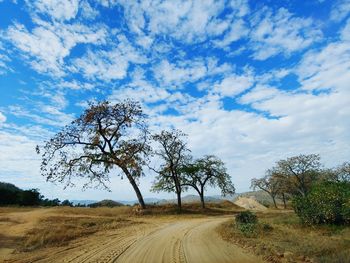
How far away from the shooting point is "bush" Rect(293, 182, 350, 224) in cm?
2053

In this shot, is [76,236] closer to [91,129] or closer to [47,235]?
[47,235]

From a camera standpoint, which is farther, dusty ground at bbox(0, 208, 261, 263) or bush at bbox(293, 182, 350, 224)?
bush at bbox(293, 182, 350, 224)

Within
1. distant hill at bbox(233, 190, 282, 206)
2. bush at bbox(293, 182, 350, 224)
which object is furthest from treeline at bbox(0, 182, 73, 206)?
distant hill at bbox(233, 190, 282, 206)

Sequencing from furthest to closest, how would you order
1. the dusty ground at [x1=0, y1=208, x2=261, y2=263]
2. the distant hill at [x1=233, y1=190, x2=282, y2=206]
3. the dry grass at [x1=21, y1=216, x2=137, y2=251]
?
the distant hill at [x1=233, y1=190, x2=282, y2=206], the dry grass at [x1=21, y1=216, x2=137, y2=251], the dusty ground at [x1=0, y1=208, x2=261, y2=263]

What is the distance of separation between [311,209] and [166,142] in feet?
75.4

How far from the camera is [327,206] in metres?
20.9

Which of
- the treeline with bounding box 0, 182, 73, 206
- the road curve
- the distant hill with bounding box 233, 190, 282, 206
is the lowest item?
the road curve

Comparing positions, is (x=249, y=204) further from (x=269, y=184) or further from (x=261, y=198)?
(x=261, y=198)

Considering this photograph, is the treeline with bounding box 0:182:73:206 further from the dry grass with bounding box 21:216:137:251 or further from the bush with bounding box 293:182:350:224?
the bush with bounding box 293:182:350:224

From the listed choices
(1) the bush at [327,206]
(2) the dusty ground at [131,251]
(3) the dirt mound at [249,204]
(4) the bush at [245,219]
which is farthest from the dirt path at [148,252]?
(3) the dirt mound at [249,204]

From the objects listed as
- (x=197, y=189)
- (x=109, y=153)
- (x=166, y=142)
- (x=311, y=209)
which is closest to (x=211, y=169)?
(x=197, y=189)

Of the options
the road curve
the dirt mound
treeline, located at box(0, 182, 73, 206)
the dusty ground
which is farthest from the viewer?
the dirt mound

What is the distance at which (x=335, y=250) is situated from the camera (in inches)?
475

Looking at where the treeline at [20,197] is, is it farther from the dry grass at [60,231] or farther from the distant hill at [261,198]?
the distant hill at [261,198]
